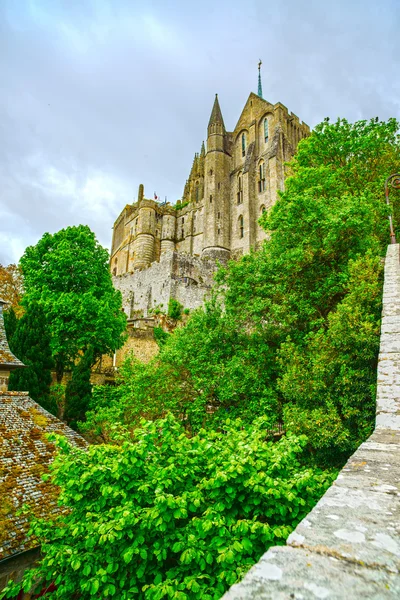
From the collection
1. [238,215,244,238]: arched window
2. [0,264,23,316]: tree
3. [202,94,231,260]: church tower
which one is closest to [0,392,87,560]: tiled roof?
[0,264,23,316]: tree

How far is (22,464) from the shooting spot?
958 centimetres

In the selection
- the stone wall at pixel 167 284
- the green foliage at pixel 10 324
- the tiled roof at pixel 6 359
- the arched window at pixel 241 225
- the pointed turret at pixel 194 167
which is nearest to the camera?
the tiled roof at pixel 6 359

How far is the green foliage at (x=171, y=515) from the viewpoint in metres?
4.58

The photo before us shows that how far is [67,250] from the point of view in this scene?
78.4ft

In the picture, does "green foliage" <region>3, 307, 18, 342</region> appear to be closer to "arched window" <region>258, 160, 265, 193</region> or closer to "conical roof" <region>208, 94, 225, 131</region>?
"arched window" <region>258, 160, 265, 193</region>

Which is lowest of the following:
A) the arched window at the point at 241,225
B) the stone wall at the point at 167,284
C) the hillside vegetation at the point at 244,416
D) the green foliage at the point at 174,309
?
the hillside vegetation at the point at 244,416

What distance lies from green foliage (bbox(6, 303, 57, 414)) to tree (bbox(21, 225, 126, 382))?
172 cm

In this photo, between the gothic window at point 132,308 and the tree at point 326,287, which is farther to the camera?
the gothic window at point 132,308

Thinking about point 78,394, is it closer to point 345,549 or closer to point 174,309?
point 345,549

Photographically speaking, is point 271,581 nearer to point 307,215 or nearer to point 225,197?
point 307,215

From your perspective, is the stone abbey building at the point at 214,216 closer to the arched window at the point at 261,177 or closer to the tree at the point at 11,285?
the arched window at the point at 261,177

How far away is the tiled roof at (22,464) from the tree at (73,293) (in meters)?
8.99

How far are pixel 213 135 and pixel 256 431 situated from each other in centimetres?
5912

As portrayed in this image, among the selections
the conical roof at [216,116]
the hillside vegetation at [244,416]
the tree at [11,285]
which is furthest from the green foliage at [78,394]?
the conical roof at [216,116]
